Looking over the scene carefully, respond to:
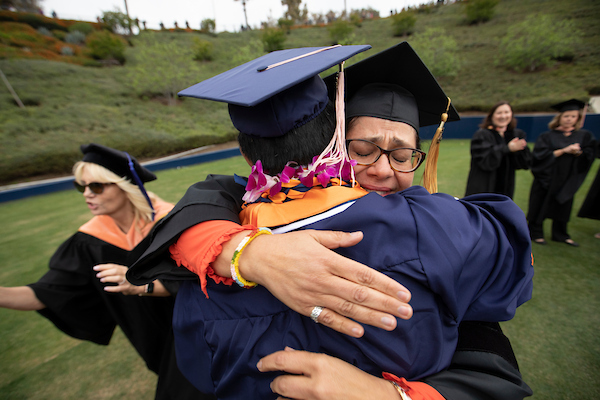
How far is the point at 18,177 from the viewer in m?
12.7

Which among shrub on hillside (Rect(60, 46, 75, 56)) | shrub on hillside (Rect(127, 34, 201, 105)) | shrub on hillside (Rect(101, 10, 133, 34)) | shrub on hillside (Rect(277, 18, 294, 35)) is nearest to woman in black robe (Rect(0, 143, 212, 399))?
shrub on hillside (Rect(127, 34, 201, 105))

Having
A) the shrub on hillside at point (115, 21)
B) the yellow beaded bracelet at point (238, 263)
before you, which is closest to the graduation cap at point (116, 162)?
the yellow beaded bracelet at point (238, 263)

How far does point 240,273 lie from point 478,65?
116ft

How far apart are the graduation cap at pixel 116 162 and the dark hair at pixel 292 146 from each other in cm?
176

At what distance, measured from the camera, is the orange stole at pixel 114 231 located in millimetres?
2213

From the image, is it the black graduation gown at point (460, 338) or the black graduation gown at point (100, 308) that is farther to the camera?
the black graduation gown at point (100, 308)

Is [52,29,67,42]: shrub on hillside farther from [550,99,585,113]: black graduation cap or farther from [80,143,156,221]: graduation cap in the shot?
[550,99,585,113]: black graduation cap

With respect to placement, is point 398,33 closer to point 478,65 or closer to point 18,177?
point 478,65

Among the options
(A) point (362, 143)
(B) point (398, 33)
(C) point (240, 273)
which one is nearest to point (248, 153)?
(C) point (240, 273)

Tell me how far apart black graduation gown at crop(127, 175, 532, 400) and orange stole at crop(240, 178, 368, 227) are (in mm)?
160

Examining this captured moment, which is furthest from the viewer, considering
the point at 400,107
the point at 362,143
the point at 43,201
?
the point at 43,201

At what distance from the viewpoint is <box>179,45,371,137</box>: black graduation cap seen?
2.83 ft

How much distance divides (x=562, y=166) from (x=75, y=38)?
40.7 m

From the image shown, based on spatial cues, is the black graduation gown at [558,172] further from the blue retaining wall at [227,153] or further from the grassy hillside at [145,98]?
the grassy hillside at [145,98]
